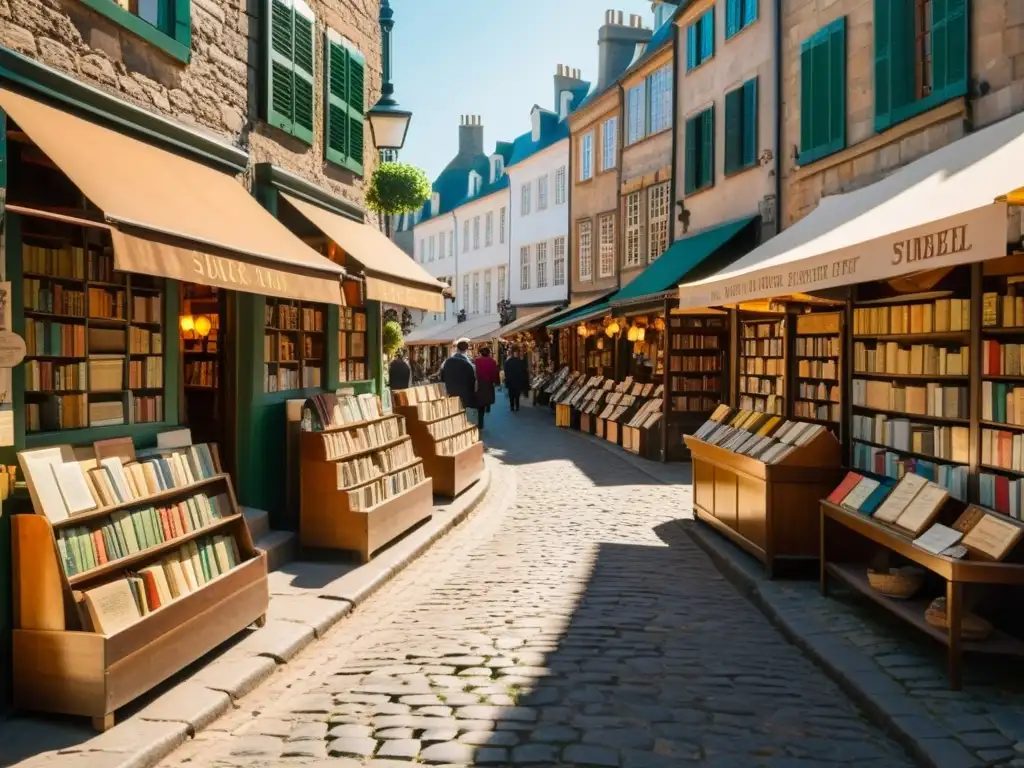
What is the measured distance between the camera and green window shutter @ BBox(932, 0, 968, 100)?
9.39 meters

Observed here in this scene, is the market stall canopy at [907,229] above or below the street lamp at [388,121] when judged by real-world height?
below

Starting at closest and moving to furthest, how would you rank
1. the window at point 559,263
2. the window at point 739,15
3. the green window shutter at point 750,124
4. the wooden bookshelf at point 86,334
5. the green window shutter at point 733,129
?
the wooden bookshelf at point 86,334 → the green window shutter at point 750,124 → the window at point 739,15 → the green window shutter at point 733,129 → the window at point 559,263

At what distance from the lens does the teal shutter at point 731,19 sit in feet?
55.7

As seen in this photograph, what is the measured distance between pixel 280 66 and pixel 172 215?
4.29m

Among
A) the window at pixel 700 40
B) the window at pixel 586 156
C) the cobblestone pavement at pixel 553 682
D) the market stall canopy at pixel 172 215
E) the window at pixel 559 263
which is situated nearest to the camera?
the cobblestone pavement at pixel 553 682

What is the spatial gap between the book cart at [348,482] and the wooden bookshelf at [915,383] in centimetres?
442

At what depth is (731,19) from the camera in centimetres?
1734

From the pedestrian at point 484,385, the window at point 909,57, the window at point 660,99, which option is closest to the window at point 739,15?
the window at point 909,57

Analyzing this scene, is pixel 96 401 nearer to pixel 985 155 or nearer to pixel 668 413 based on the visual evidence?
pixel 985 155

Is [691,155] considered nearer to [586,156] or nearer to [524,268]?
[586,156]

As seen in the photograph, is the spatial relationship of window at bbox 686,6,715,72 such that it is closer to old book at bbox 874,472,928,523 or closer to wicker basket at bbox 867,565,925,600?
old book at bbox 874,472,928,523

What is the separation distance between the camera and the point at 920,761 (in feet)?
14.5

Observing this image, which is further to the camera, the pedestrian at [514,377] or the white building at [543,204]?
the white building at [543,204]

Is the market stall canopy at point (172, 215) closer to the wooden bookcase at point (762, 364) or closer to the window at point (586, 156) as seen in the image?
the wooden bookcase at point (762, 364)
